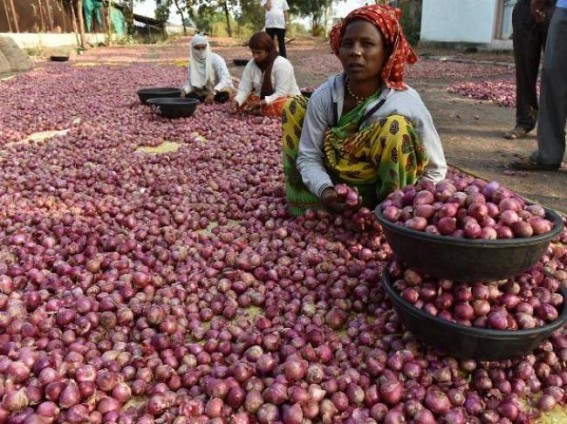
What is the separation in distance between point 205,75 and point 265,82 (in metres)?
1.56

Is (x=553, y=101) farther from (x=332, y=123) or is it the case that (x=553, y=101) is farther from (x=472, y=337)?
(x=472, y=337)

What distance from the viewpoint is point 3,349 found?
1824 millimetres

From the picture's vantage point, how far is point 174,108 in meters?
5.78

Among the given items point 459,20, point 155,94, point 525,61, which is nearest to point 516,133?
point 525,61

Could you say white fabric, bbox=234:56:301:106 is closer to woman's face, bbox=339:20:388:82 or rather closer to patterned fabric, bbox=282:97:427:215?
patterned fabric, bbox=282:97:427:215

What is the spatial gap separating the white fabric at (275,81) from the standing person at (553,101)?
2.76 meters

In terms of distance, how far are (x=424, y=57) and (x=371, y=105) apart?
544 inches

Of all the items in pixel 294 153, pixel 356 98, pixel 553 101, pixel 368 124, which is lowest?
pixel 294 153

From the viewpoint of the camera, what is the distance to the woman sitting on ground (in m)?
5.73

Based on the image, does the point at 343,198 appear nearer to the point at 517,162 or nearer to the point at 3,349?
the point at 3,349

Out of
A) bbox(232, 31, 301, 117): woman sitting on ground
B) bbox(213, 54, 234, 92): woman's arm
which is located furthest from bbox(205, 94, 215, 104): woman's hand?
bbox(232, 31, 301, 117): woman sitting on ground

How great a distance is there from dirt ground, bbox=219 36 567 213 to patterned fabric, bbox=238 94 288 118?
183 centimetres

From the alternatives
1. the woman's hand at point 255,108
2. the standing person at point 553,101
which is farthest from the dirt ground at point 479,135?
the woman's hand at point 255,108

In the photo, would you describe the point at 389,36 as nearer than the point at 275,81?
Yes
